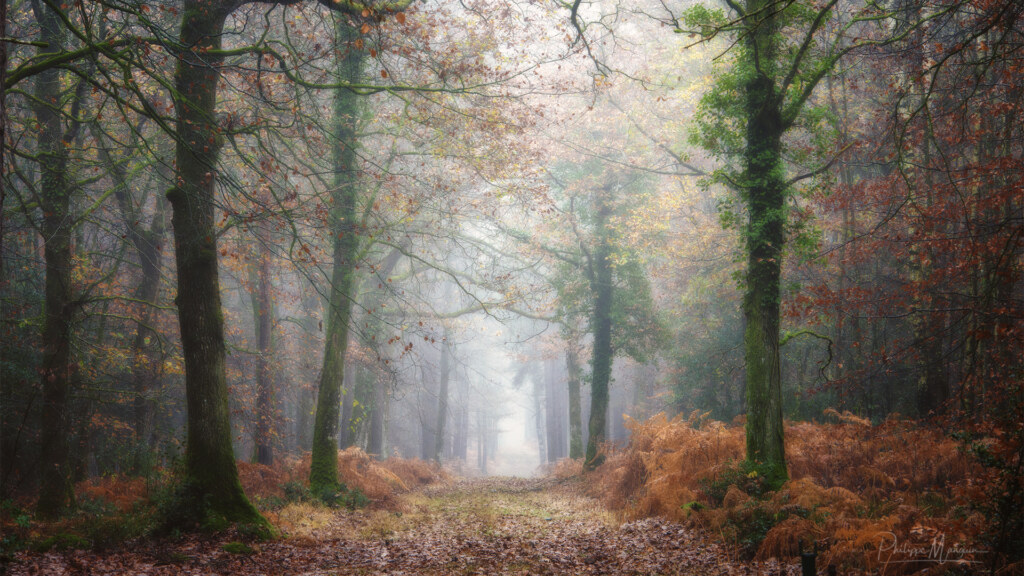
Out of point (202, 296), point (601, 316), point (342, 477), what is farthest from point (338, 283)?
point (601, 316)

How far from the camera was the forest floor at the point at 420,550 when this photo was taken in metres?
6.20

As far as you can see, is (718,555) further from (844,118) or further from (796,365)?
(796,365)

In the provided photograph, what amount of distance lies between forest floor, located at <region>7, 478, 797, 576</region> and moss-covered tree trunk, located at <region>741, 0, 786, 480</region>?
7.24ft

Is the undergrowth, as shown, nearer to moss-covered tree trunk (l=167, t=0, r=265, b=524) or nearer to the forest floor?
the forest floor

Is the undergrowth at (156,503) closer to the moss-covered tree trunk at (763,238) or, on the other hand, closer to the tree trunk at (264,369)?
the tree trunk at (264,369)

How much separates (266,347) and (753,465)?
14604 mm

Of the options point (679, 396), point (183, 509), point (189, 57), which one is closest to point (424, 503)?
point (183, 509)

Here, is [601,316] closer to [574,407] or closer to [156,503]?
[574,407]

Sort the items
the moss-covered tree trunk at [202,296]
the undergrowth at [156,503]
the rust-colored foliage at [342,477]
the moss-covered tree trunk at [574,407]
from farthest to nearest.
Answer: the moss-covered tree trunk at [574,407]
the rust-colored foliage at [342,477]
the moss-covered tree trunk at [202,296]
the undergrowth at [156,503]

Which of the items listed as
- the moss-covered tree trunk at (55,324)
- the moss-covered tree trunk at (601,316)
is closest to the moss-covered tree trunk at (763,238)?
the moss-covered tree trunk at (601,316)

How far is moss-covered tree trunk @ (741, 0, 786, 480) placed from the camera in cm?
875

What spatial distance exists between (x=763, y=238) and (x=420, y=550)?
7396 millimetres

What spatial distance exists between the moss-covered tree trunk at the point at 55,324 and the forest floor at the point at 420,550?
369 cm

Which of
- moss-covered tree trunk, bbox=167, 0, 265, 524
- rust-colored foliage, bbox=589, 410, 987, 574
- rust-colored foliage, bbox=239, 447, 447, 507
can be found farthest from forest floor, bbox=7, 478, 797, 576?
rust-colored foliage, bbox=239, 447, 447, 507
